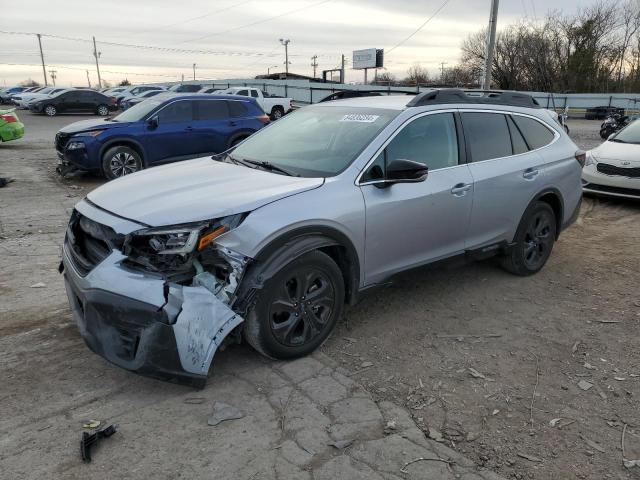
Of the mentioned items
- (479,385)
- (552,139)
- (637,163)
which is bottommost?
(479,385)

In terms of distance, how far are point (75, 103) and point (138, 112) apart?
2414cm

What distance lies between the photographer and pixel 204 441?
279 centimetres

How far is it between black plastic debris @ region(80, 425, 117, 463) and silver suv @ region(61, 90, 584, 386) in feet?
1.15

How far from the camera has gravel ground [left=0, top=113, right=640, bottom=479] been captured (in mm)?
2906

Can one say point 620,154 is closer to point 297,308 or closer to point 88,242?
point 297,308

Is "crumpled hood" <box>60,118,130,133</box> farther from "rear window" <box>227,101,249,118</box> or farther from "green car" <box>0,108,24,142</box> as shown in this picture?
"green car" <box>0,108,24,142</box>

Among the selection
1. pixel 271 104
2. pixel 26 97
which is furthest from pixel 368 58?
pixel 271 104

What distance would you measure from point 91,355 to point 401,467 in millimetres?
2216

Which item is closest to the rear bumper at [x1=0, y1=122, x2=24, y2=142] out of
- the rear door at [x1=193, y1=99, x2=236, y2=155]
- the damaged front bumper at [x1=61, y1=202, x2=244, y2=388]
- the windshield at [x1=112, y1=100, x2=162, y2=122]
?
the windshield at [x1=112, y1=100, x2=162, y2=122]

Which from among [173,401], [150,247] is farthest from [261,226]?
[173,401]

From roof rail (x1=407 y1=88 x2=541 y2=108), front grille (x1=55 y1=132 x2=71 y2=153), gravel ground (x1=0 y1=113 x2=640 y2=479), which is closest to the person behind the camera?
gravel ground (x1=0 y1=113 x2=640 y2=479)

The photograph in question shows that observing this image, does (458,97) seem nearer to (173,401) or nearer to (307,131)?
(307,131)

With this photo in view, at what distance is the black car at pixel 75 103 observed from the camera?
30.9 meters

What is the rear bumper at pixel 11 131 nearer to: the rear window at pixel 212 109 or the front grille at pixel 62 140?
the front grille at pixel 62 140
